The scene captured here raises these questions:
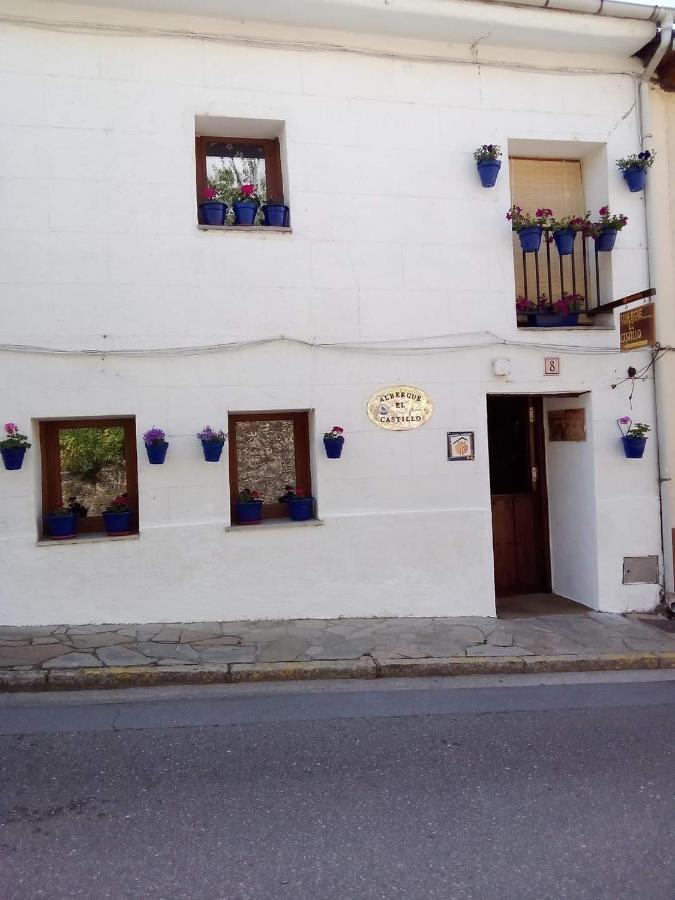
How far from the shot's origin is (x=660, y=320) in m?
7.48

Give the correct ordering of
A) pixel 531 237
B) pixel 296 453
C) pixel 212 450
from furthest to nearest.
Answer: pixel 296 453, pixel 531 237, pixel 212 450

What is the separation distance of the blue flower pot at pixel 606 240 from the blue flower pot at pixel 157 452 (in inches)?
198

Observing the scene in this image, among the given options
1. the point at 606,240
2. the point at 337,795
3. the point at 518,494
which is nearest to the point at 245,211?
the point at 606,240

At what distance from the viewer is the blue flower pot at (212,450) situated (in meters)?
6.35

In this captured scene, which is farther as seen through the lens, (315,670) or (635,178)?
(635,178)

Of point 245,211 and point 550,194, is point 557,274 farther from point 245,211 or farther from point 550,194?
point 245,211

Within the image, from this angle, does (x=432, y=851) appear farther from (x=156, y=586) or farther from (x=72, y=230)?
(x=72, y=230)

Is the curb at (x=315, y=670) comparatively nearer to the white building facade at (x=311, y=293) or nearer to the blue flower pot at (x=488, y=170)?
the white building facade at (x=311, y=293)

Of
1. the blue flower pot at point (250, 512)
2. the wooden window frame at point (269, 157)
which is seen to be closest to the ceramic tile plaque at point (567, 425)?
the blue flower pot at point (250, 512)

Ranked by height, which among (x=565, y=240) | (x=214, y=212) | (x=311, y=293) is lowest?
(x=311, y=293)

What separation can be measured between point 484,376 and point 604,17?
397cm

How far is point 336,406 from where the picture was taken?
682 cm

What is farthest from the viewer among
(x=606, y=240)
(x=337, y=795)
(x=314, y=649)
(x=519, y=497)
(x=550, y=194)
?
(x=519, y=497)

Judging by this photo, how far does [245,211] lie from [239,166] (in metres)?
0.72
